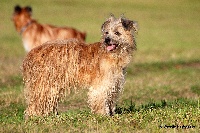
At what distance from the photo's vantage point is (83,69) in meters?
9.61

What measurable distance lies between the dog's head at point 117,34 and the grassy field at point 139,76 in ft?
4.27

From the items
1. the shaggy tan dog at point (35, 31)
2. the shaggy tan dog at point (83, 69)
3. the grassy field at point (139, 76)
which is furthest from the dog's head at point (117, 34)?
the shaggy tan dog at point (35, 31)

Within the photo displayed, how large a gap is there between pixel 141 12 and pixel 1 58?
2574cm

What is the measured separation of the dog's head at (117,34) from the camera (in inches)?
367

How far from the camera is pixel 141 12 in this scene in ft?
151

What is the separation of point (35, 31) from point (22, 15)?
0.93 metres

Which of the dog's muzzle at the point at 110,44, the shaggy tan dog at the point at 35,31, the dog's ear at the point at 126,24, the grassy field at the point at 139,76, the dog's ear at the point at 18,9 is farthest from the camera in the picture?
the dog's ear at the point at 18,9

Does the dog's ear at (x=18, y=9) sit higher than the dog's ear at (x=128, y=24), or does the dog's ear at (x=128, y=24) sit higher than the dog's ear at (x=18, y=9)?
the dog's ear at (x=18, y=9)

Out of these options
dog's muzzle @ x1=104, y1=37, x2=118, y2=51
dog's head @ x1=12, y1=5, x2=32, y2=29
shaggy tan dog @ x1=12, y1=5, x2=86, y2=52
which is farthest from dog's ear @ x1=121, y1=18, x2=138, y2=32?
dog's head @ x1=12, y1=5, x2=32, y2=29

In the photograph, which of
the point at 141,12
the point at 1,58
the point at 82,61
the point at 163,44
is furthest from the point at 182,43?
the point at 82,61

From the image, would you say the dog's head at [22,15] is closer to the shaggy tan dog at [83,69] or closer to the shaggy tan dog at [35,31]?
the shaggy tan dog at [35,31]

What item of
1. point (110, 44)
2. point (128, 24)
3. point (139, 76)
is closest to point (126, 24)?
point (128, 24)

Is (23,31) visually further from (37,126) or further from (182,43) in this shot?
(182,43)

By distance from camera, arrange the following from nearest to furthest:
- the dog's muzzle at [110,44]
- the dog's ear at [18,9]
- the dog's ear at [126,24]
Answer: the dog's muzzle at [110,44] < the dog's ear at [126,24] < the dog's ear at [18,9]
